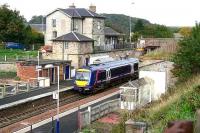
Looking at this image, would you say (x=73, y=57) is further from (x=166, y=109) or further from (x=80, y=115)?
(x=166, y=109)

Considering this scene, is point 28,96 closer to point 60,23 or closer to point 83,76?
point 83,76

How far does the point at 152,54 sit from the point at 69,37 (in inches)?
493

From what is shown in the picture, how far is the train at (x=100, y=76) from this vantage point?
3581 cm

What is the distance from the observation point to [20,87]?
120 feet

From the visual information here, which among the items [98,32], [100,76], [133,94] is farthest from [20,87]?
[98,32]

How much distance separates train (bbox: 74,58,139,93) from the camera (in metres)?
35.8

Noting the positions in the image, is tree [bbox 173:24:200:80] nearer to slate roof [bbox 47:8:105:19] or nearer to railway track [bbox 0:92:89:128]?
railway track [bbox 0:92:89:128]

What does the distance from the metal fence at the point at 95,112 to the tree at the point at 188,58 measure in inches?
190

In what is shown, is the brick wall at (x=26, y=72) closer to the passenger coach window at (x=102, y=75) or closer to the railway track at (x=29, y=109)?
the railway track at (x=29, y=109)

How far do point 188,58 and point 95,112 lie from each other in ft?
25.8

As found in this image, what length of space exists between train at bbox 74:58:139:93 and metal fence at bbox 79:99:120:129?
7622mm

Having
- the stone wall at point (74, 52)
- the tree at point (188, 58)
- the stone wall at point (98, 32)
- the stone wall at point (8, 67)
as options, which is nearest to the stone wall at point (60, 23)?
the stone wall at point (98, 32)


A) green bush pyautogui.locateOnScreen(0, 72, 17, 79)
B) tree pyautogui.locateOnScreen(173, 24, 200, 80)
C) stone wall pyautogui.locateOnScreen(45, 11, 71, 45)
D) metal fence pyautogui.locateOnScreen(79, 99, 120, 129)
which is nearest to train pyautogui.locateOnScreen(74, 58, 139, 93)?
metal fence pyautogui.locateOnScreen(79, 99, 120, 129)

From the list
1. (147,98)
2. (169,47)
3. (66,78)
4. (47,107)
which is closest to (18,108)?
(47,107)
